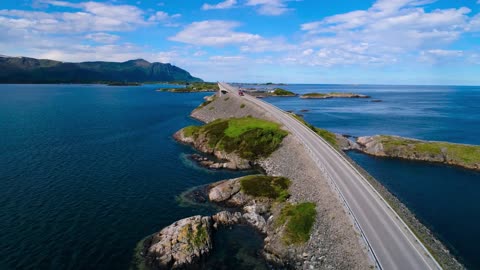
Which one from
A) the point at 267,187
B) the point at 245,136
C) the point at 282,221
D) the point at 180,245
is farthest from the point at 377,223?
the point at 245,136

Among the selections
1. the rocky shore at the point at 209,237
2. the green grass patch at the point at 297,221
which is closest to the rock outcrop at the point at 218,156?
the rocky shore at the point at 209,237

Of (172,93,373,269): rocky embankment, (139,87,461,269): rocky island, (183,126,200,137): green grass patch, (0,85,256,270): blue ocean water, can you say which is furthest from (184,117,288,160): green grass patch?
(0,85,256,270): blue ocean water

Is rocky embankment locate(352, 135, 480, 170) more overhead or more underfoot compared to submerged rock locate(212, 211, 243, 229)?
more overhead

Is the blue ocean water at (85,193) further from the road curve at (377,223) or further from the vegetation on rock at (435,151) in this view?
the vegetation on rock at (435,151)

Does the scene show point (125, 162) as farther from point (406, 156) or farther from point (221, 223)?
point (406, 156)

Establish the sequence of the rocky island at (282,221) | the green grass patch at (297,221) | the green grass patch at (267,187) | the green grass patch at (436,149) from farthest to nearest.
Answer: the green grass patch at (436,149), the green grass patch at (267,187), the green grass patch at (297,221), the rocky island at (282,221)

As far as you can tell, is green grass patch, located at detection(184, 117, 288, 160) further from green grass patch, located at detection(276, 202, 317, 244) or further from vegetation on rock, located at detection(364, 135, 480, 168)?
vegetation on rock, located at detection(364, 135, 480, 168)
